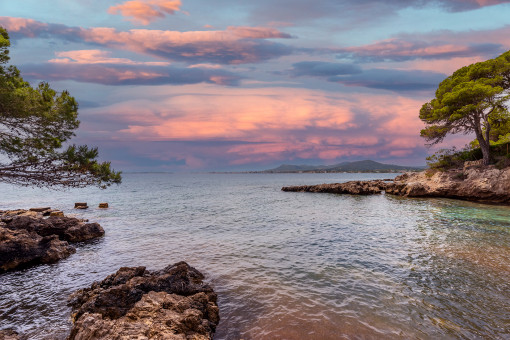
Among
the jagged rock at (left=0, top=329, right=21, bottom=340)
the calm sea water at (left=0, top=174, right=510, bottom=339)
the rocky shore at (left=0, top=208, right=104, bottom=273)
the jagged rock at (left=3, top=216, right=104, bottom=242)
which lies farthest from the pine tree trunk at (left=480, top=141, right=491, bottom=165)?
the jagged rock at (left=0, top=329, right=21, bottom=340)

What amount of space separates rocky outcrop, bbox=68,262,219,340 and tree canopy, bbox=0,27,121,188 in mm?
9530

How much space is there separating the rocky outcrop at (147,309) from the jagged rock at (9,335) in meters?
1.37

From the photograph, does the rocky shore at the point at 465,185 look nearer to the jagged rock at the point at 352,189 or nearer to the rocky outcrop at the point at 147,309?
the jagged rock at the point at 352,189

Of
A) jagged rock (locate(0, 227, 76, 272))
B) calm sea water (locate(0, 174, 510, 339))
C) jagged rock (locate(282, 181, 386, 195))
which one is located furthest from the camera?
jagged rock (locate(282, 181, 386, 195))

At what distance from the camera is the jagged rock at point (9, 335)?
709 cm

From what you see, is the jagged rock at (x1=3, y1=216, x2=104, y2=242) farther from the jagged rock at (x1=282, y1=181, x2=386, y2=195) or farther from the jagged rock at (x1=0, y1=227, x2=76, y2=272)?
the jagged rock at (x1=282, y1=181, x2=386, y2=195)

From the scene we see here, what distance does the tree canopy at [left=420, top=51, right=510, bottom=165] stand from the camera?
35.8 m

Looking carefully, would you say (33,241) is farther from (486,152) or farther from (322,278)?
(486,152)

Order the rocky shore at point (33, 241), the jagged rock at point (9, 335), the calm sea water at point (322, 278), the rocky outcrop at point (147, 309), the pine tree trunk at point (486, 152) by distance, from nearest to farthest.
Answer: the rocky outcrop at point (147, 309)
the jagged rock at point (9, 335)
the calm sea water at point (322, 278)
the rocky shore at point (33, 241)
the pine tree trunk at point (486, 152)

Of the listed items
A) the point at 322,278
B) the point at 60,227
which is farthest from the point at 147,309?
the point at 60,227

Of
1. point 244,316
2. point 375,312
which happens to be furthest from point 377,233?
point 244,316

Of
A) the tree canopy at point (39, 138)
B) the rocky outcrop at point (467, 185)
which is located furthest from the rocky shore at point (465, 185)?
the tree canopy at point (39, 138)

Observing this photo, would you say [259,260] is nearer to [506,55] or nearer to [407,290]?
[407,290]

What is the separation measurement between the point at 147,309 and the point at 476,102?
47.5m
